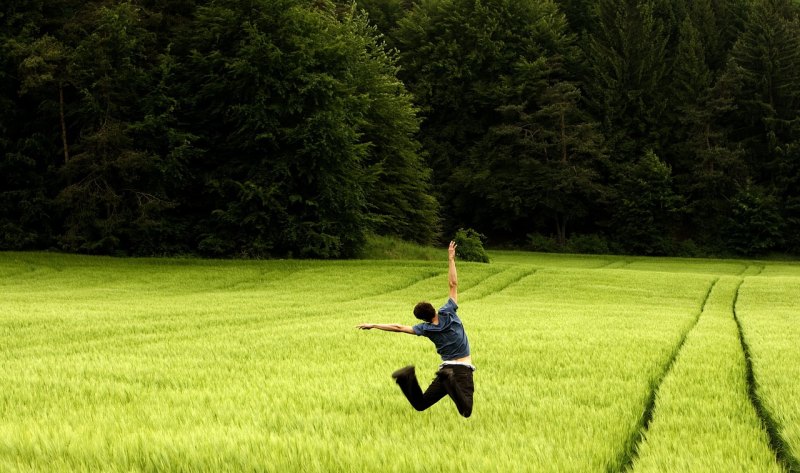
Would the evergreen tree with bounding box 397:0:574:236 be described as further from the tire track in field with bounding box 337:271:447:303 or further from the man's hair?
the man's hair

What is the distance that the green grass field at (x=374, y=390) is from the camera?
582 centimetres

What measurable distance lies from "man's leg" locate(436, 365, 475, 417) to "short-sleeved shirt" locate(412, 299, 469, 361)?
16cm

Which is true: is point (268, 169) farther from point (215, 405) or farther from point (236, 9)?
point (215, 405)

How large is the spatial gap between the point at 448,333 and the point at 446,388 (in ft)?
2.26

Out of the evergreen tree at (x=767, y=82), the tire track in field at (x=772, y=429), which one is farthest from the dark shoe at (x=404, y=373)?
the evergreen tree at (x=767, y=82)

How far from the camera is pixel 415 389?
6938mm

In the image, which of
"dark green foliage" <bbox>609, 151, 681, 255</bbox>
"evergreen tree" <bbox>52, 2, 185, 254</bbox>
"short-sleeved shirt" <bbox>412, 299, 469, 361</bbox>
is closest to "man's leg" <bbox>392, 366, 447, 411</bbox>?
"short-sleeved shirt" <bbox>412, 299, 469, 361</bbox>

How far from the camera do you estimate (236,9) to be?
4081cm

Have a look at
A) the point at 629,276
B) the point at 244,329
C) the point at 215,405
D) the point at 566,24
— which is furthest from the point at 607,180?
the point at 215,405

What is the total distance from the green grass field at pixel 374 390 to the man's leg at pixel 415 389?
0.81 feet

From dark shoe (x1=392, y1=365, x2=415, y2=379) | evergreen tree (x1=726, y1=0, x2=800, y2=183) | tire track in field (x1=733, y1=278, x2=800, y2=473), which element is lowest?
tire track in field (x1=733, y1=278, x2=800, y2=473)

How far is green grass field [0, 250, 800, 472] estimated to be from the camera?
5816mm

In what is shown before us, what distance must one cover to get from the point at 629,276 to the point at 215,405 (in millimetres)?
31126

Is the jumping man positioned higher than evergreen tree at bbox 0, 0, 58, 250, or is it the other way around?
evergreen tree at bbox 0, 0, 58, 250
